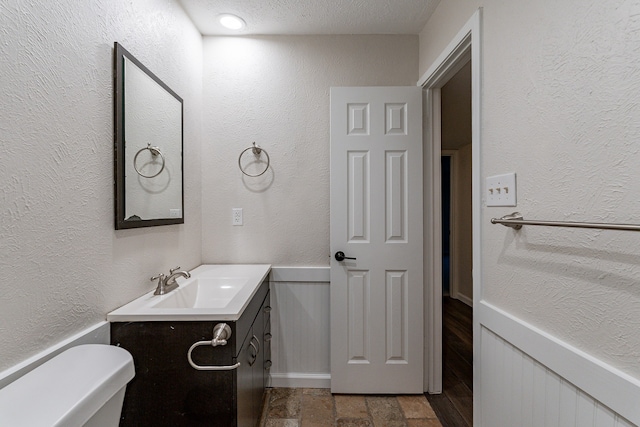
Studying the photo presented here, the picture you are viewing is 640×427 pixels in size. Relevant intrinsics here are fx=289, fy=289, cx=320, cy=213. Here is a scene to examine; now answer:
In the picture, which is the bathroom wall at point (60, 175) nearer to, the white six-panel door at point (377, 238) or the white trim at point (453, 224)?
the white six-panel door at point (377, 238)

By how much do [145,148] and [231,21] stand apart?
3.62ft

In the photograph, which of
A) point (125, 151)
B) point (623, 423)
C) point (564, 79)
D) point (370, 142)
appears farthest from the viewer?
point (370, 142)

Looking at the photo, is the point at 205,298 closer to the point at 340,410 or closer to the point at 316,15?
the point at 340,410

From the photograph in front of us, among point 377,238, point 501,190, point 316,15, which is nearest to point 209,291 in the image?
point 377,238

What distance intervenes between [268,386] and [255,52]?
91.4 inches

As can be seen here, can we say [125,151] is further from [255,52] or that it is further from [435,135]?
[435,135]

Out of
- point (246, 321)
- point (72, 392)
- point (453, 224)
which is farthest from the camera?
point (453, 224)

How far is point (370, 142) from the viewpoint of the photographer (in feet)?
6.15

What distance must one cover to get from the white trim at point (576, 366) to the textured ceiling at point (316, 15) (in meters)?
1.77

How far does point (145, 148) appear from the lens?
53.3 inches

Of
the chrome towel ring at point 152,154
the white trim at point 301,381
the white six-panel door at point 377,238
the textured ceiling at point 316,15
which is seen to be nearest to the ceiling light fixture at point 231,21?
the textured ceiling at point 316,15

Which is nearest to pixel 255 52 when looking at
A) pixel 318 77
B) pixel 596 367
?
pixel 318 77

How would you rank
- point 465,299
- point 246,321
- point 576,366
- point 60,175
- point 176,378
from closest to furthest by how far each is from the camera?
point 576,366 → point 60,175 → point 176,378 → point 246,321 → point 465,299

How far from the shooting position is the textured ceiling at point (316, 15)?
172 centimetres
